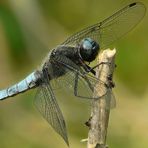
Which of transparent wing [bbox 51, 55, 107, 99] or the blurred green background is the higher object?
the blurred green background

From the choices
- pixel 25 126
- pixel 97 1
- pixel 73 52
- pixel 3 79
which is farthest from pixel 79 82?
pixel 97 1

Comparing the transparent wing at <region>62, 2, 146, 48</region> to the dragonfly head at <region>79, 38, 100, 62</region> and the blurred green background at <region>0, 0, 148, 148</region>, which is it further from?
the blurred green background at <region>0, 0, 148, 148</region>

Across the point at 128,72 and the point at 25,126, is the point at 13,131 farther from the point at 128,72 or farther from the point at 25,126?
the point at 128,72

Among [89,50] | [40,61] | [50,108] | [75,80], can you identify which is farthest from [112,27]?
[40,61]

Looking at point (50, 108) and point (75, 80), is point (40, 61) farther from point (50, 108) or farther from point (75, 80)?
point (75, 80)

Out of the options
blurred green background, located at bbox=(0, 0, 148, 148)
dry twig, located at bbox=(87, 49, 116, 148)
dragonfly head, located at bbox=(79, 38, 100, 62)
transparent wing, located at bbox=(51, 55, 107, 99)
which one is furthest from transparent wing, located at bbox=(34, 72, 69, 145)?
blurred green background, located at bbox=(0, 0, 148, 148)

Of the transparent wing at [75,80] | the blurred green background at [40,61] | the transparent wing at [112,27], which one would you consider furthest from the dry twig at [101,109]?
the blurred green background at [40,61]

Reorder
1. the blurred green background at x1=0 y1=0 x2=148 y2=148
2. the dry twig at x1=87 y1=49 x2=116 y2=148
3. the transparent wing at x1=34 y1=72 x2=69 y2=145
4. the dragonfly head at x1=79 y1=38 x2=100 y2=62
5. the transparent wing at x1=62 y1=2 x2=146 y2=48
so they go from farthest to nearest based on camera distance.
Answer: the blurred green background at x1=0 y1=0 x2=148 y2=148
the transparent wing at x1=62 y1=2 x2=146 y2=48
the dragonfly head at x1=79 y1=38 x2=100 y2=62
the transparent wing at x1=34 y1=72 x2=69 y2=145
the dry twig at x1=87 y1=49 x2=116 y2=148
